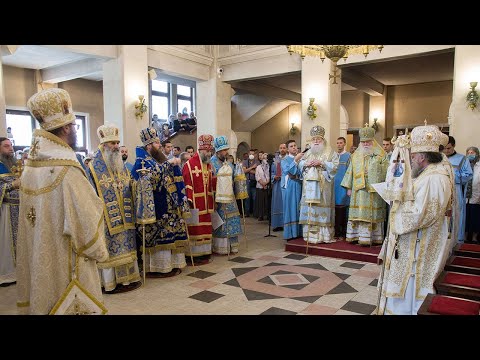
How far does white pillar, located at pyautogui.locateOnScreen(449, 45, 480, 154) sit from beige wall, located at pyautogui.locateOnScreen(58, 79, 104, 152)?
11651 millimetres

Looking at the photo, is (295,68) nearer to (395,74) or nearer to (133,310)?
(395,74)

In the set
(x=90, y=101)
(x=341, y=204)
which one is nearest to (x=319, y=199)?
(x=341, y=204)

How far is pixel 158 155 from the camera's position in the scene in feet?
17.0

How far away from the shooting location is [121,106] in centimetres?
933

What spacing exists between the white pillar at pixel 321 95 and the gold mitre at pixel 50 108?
8.81m

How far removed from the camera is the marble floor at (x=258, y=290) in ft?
Answer: 13.5

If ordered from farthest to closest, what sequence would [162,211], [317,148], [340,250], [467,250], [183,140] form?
[183,140], [317,148], [340,250], [162,211], [467,250]

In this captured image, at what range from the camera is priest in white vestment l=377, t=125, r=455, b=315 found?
328cm

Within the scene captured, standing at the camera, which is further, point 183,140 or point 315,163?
point 183,140

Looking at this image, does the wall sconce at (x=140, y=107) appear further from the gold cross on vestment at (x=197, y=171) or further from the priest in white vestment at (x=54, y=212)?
the priest in white vestment at (x=54, y=212)

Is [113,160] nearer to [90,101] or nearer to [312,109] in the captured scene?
[312,109]

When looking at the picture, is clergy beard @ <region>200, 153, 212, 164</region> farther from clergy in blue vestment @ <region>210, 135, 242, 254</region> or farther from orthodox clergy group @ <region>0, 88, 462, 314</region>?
clergy in blue vestment @ <region>210, 135, 242, 254</region>

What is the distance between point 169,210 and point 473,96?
23.8 ft
